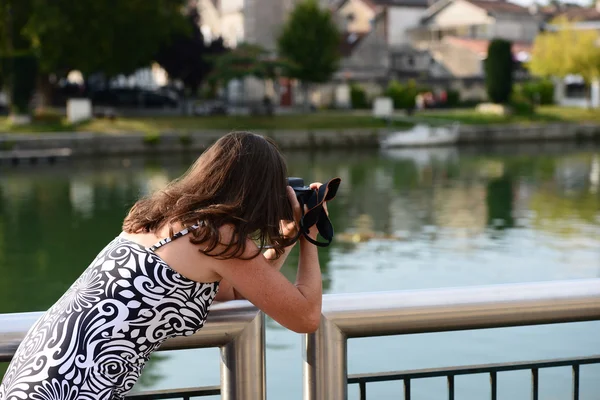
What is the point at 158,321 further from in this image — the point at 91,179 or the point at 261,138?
the point at 91,179

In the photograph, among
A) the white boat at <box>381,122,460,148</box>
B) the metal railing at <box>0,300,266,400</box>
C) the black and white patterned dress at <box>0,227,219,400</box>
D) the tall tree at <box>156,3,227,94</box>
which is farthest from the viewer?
the tall tree at <box>156,3,227,94</box>

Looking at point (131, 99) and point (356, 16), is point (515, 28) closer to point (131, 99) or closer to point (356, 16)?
point (356, 16)

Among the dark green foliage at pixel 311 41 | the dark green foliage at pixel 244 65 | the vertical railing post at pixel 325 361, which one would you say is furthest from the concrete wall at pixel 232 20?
the vertical railing post at pixel 325 361

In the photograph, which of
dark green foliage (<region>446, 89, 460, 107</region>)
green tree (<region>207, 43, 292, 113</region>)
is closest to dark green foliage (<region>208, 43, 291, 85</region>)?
green tree (<region>207, 43, 292, 113</region>)

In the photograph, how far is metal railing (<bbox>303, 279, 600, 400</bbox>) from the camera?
7.09 feet

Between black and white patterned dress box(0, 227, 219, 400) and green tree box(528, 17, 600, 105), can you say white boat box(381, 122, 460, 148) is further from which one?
black and white patterned dress box(0, 227, 219, 400)

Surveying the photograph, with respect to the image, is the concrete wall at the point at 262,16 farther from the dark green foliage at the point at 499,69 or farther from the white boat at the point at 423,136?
the white boat at the point at 423,136

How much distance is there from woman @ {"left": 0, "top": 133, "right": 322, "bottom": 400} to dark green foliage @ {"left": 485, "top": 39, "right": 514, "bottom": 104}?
141 ft

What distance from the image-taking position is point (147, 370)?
32.7ft

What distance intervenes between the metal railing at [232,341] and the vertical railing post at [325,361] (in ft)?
0.37

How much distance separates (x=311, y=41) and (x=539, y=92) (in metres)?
13.5

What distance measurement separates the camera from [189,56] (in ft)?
152

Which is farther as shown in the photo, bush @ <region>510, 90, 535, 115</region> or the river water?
bush @ <region>510, 90, 535, 115</region>

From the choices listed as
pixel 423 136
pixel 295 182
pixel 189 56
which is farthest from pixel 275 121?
pixel 295 182
